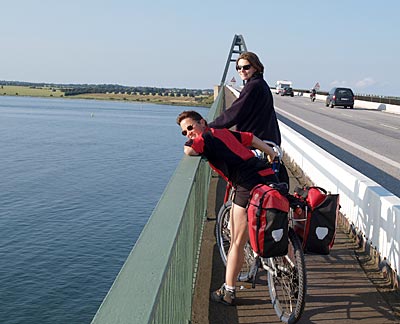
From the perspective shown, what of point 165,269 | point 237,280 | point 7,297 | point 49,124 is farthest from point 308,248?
point 49,124

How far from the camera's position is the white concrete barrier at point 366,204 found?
15.1ft

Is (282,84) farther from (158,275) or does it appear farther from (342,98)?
(158,275)

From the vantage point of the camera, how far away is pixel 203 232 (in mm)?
5902

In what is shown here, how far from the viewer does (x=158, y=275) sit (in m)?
2.06

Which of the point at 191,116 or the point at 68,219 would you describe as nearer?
the point at 191,116

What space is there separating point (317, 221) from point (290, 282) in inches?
17.3

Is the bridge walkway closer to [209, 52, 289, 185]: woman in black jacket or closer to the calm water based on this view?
[209, 52, 289, 185]: woman in black jacket

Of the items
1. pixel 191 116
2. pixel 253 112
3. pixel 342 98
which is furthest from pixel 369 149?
pixel 342 98

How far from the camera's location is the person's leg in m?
4.05

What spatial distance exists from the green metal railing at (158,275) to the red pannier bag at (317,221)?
0.77 m

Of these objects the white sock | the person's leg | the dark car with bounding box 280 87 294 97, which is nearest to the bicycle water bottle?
the person's leg

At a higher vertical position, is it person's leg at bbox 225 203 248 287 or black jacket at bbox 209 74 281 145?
black jacket at bbox 209 74 281 145

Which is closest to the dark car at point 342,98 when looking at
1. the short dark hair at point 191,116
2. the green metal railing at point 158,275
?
the short dark hair at point 191,116

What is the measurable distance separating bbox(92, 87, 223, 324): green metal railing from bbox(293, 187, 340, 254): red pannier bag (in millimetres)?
771
